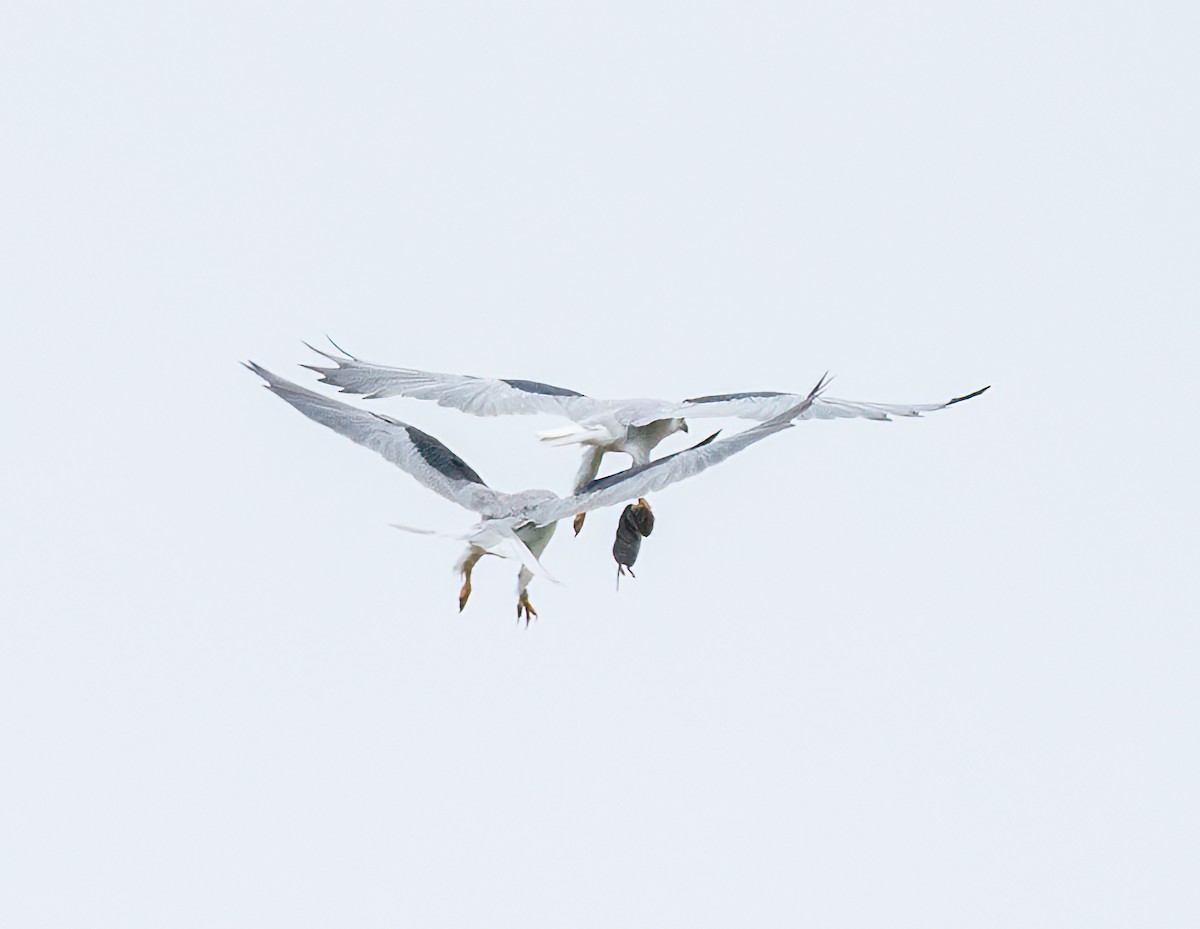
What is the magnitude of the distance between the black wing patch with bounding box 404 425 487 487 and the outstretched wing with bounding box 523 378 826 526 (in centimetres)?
43

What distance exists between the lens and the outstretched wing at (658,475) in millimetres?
7289

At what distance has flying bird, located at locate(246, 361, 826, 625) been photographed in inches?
288

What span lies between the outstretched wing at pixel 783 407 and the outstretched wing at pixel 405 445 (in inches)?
40.4

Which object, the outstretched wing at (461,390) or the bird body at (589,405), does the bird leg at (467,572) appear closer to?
the bird body at (589,405)

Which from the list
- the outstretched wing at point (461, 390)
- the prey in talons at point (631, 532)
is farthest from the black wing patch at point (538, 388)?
the prey in talons at point (631, 532)

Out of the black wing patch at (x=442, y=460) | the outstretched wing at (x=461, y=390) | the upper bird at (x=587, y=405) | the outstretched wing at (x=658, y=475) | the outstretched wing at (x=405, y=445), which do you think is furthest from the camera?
the outstretched wing at (x=461, y=390)

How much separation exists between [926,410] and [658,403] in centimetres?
153

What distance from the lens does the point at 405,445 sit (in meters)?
7.90

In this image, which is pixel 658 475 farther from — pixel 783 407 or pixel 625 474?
pixel 783 407

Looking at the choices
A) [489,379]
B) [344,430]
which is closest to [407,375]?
[489,379]

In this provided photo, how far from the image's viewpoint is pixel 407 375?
29.5 feet

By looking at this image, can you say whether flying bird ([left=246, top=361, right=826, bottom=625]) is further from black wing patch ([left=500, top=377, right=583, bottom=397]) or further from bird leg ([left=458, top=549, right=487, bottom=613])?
black wing patch ([left=500, top=377, right=583, bottom=397])

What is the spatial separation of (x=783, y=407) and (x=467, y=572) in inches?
62.6

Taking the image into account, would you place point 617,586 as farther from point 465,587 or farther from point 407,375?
point 407,375
